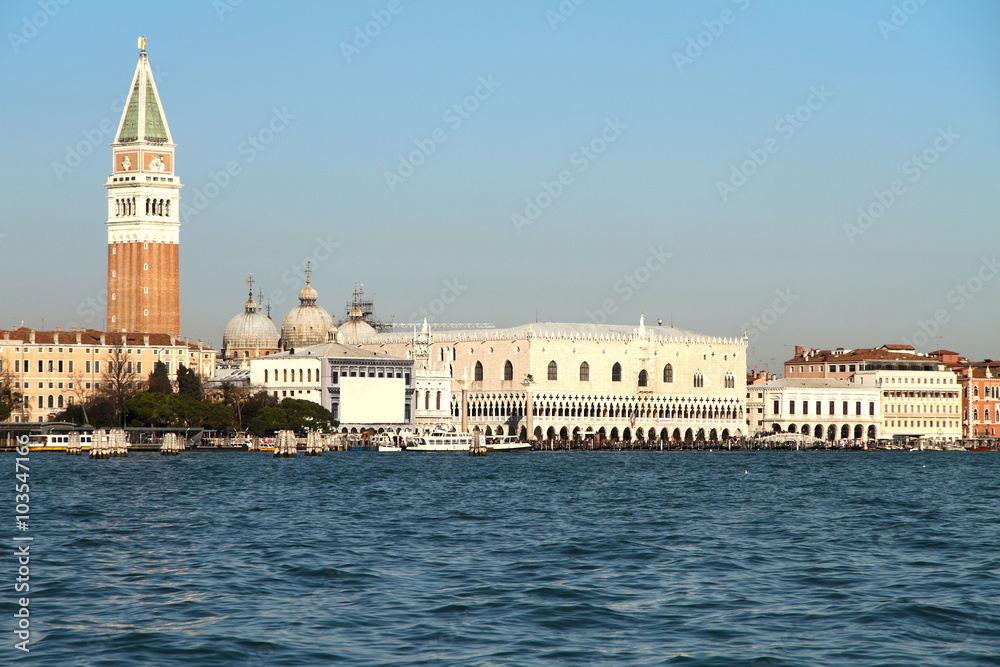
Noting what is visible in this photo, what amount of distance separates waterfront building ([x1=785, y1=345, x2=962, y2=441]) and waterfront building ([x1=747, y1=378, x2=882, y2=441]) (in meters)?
1.74

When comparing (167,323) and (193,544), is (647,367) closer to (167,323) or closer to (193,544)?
(167,323)

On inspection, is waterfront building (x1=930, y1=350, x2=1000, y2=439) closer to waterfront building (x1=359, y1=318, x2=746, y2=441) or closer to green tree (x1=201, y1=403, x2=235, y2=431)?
waterfront building (x1=359, y1=318, x2=746, y2=441)

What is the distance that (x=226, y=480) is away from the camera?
46.7 m

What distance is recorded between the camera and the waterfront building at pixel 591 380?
346ft

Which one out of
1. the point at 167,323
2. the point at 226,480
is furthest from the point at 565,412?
the point at 226,480

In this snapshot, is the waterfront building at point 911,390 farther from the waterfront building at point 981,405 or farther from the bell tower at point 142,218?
the bell tower at point 142,218

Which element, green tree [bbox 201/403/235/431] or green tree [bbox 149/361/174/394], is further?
green tree [bbox 149/361/174/394]

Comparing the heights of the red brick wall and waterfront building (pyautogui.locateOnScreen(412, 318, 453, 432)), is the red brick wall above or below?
above

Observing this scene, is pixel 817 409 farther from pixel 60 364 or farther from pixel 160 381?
pixel 60 364

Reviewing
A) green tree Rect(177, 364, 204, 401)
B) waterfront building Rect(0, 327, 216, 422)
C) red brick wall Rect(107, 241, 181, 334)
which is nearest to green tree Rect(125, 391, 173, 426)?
green tree Rect(177, 364, 204, 401)

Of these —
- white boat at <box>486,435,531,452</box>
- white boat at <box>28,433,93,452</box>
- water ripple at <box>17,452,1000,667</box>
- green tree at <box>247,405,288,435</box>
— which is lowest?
water ripple at <box>17,452,1000,667</box>

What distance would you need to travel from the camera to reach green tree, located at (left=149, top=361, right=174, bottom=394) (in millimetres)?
88250

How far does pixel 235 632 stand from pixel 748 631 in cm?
552

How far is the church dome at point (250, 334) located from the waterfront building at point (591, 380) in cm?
816
